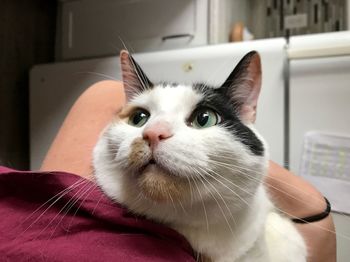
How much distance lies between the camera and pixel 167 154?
0.44 meters

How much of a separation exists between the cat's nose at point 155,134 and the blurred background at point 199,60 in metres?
0.63

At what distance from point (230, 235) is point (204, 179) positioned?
5.0 inches

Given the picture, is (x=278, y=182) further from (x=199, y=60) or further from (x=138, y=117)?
(x=199, y=60)

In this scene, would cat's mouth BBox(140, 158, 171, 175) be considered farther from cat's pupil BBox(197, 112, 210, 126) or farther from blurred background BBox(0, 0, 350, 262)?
blurred background BBox(0, 0, 350, 262)

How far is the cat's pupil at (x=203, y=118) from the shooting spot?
52cm

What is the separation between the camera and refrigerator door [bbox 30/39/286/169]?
44.6 inches

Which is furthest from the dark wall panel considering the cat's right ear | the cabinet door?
the cat's right ear

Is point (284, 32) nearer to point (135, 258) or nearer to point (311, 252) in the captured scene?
point (311, 252)

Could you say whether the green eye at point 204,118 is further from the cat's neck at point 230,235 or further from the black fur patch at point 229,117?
the cat's neck at point 230,235

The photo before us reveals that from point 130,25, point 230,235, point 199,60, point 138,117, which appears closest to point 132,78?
point 138,117

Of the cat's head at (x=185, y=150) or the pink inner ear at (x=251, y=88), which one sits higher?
the pink inner ear at (x=251, y=88)

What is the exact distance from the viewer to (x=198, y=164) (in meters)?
0.45

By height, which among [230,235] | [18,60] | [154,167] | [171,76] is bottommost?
[230,235]

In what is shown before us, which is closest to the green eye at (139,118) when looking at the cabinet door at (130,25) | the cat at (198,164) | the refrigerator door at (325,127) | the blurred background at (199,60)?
the cat at (198,164)
